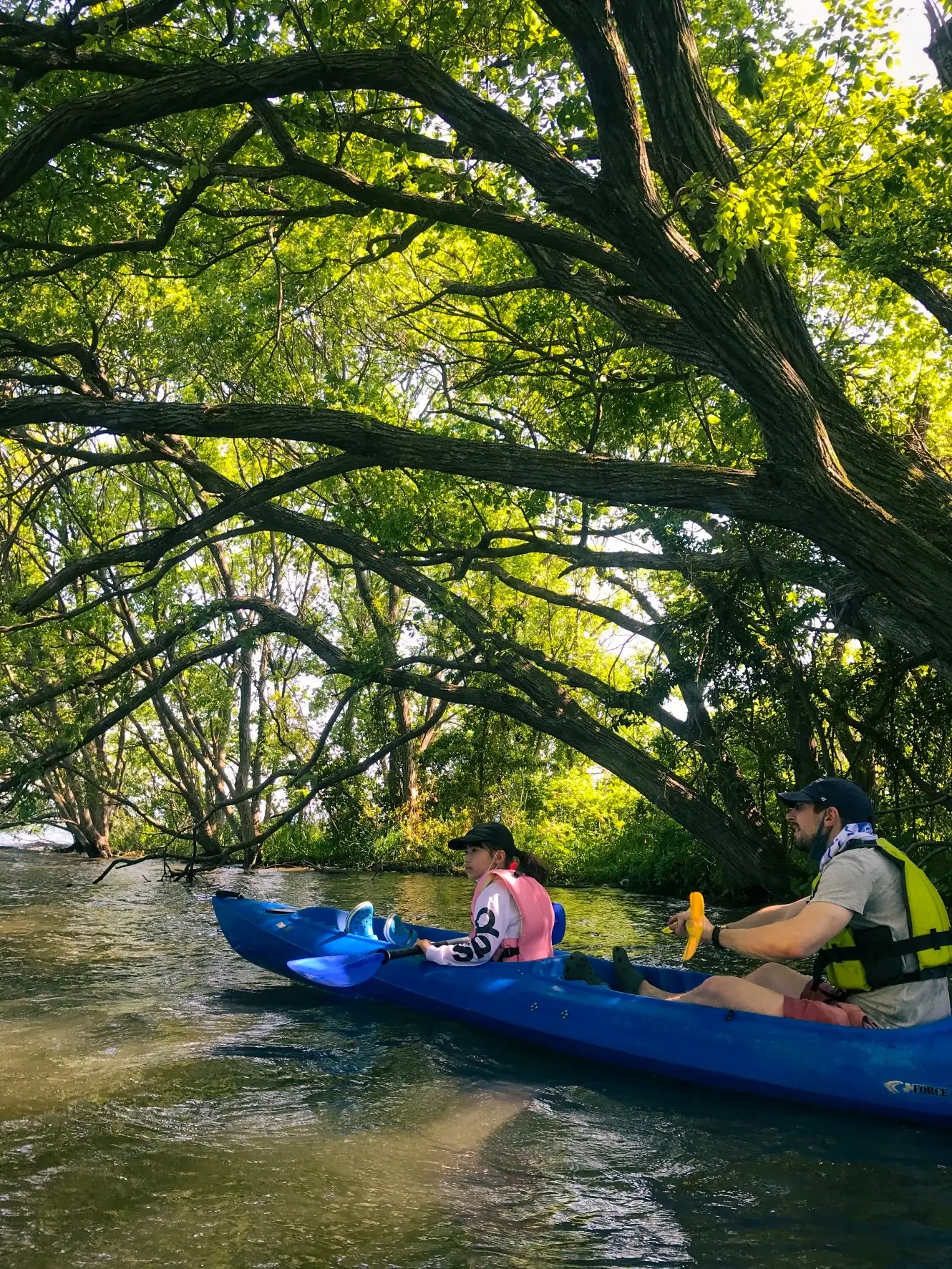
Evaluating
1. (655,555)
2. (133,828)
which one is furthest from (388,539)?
(133,828)

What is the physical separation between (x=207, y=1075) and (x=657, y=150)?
516cm

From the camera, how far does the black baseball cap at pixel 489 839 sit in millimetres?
5848

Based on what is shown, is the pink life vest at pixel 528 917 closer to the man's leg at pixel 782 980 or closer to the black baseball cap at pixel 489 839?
the black baseball cap at pixel 489 839

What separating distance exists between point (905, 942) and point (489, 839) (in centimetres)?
223

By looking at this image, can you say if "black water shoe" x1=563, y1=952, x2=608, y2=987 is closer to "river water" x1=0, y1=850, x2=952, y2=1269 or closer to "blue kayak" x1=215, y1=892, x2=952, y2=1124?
"blue kayak" x1=215, y1=892, x2=952, y2=1124

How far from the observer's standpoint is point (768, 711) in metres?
10.5

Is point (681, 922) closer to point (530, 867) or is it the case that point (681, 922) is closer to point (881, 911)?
point (881, 911)

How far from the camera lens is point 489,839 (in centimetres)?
586

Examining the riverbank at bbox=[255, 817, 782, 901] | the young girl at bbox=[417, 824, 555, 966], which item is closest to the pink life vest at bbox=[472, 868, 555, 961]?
the young girl at bbox=[417, 824, 555, 966]

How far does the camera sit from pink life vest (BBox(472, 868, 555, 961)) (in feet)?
19.0

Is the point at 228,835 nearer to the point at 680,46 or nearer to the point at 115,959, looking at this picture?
the point at 115,959

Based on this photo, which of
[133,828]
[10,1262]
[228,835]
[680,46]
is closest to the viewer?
[10,1262]

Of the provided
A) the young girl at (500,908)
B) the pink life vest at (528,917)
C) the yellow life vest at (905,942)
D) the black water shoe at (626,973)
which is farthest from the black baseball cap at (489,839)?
the yellow life vest at (905,942)

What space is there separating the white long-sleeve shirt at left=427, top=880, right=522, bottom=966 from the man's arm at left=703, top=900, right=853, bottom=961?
1703mm
